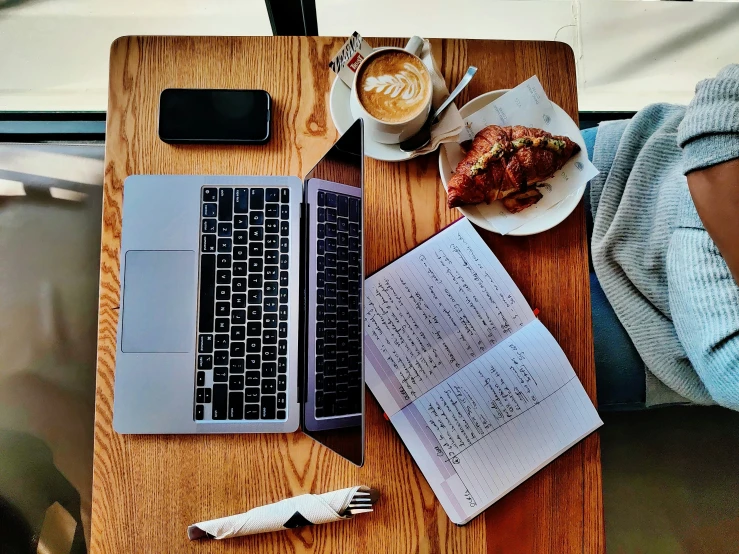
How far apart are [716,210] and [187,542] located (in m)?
0.82

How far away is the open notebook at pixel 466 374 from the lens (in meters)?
0.70

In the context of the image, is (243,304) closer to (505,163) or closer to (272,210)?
(272,210)

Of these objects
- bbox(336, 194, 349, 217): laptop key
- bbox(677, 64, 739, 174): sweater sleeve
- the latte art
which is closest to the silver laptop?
bbox(336, 194, 349, 217): laptop key

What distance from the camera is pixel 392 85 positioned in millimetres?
674

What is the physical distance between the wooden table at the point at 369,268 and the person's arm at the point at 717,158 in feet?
0.50

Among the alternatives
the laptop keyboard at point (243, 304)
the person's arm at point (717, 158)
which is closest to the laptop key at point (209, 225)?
the laptop keyboard at point (243, 304)

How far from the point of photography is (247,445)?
71 cm

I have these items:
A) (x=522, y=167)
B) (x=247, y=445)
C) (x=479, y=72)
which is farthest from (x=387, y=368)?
(x=479, y=72)

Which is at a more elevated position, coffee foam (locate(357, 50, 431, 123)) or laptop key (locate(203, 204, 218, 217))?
coffee foam (locate(357, 50, 431, 123))

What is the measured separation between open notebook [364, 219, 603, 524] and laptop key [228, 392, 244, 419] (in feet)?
0.57

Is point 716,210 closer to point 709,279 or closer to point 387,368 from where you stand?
point 709,279

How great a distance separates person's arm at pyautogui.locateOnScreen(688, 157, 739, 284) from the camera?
66 centimetres

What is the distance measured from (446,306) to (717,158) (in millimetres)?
388

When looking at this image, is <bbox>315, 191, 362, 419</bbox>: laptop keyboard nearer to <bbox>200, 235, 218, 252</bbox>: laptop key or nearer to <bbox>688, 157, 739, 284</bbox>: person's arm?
<bbox>200, 235, 218, 252</bbox>: laptop key
